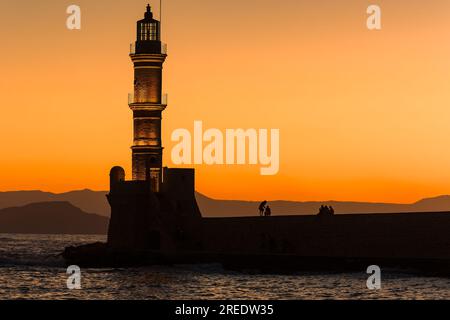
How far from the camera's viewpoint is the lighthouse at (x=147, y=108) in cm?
6488

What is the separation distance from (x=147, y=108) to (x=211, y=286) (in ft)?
61.0

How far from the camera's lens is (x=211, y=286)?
49031mm

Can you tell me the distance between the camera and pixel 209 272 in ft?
184

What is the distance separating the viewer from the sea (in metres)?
43.8

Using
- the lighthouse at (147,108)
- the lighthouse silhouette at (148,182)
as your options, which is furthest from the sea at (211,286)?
the lighthouse at (147,108)

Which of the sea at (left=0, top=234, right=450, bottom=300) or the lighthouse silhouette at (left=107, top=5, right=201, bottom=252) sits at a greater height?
the lighthouse silhouette at (left=107, top=5, right=201, bottom=252)

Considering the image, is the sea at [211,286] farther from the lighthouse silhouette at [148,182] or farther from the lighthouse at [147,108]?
the lighthouse at [147,108]

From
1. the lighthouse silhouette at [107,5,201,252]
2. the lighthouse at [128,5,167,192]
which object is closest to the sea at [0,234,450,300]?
the lighthouse silhouette at [107,5,201,252]

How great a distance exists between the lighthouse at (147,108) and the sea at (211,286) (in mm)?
7992

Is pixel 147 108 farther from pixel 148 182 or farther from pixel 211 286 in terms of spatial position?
pixel 211 286

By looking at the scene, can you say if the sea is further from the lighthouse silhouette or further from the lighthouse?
the lighthouse

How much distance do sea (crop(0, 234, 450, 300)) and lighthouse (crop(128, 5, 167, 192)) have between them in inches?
315
